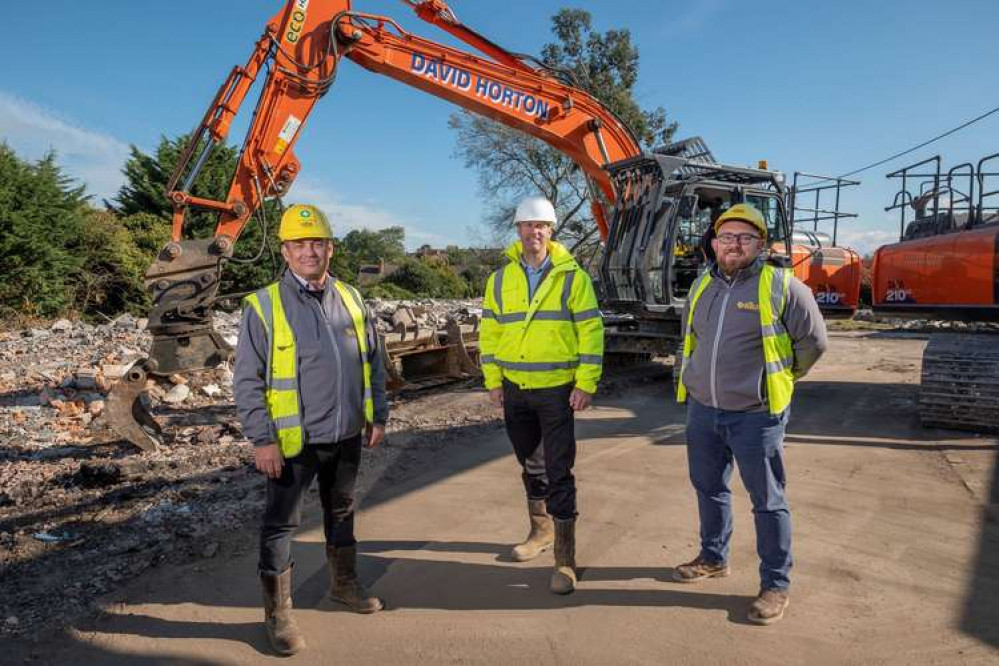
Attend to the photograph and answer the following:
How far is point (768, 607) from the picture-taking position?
3.23 m

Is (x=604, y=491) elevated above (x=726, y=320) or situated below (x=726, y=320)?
below

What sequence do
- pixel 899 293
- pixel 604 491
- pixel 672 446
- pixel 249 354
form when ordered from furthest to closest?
pixel 899 293
pixel 672 446
pixel 604 491
pixel 249 354

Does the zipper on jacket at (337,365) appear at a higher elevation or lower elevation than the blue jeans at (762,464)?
higher

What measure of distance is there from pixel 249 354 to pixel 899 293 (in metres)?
6.80

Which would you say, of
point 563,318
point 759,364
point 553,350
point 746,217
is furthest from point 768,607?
point 746,217

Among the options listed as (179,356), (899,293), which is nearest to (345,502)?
(179,356)

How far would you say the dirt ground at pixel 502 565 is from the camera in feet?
10.1

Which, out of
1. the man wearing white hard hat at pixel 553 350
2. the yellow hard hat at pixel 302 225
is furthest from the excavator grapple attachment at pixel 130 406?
the man wearing white hard hat at pixel 553 350

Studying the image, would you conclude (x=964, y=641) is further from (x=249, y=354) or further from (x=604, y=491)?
(x=249, y=354)

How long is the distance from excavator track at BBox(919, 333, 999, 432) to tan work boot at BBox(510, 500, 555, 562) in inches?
193

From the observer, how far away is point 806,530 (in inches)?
172

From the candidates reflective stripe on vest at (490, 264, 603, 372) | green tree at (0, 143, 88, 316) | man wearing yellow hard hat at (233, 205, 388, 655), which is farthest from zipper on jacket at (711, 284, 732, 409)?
green tree at (0, 143, 88, 316)

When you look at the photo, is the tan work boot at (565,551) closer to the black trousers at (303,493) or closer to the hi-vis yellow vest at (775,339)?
the black trousers at (303,493)

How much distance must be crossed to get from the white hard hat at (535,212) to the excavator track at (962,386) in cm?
527
